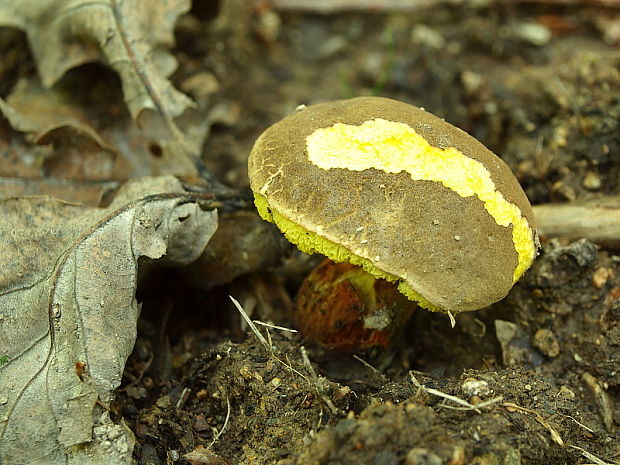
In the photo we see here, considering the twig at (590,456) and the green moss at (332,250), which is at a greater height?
the green moss at (332,250)

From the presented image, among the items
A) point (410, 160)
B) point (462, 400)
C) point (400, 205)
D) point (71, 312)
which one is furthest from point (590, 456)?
point (71, 312)

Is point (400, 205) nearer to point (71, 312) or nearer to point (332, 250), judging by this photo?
point (332, 250)

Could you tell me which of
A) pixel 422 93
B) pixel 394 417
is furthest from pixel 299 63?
pixel 394 417

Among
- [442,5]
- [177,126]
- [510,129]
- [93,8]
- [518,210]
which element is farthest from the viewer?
[442,5]

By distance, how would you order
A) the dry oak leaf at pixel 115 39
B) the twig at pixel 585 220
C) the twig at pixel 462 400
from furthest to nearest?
the dry oak leaf at pixel 115 39, the twig at pixel 585 220, the twig at pixel 462 400

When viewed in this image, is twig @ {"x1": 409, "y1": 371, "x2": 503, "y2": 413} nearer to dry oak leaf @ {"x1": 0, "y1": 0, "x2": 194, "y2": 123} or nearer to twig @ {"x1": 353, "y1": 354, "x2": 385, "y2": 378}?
twig @ {"x1": 353, "y1": 354, "x2": 385, "y2": 378}

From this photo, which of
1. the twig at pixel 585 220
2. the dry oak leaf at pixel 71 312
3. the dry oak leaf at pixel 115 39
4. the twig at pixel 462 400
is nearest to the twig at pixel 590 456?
the twig at pixel 462 400

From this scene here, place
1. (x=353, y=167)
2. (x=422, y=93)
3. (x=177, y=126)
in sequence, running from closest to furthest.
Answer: (x=353, y=167) < (x=177, y=126) < (x=422, y=93)

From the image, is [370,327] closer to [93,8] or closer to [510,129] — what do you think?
[510,129]

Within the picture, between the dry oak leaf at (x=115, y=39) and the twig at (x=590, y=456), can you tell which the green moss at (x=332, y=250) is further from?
the dry oak leaf at (x=115, y=39)
